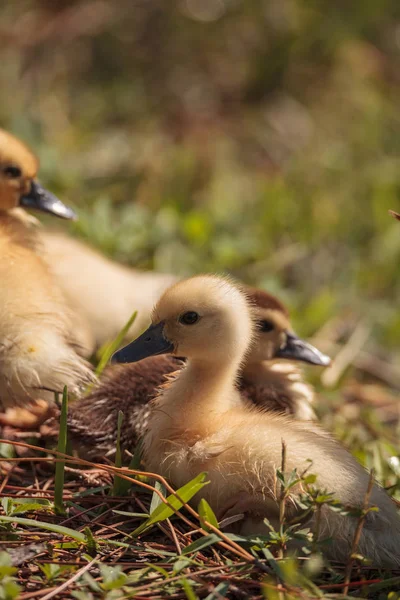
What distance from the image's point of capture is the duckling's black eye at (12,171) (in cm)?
217

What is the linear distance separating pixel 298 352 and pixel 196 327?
483mm

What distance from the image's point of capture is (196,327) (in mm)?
1685

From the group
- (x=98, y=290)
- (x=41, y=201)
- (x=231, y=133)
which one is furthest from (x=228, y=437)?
(x=231, y=133)

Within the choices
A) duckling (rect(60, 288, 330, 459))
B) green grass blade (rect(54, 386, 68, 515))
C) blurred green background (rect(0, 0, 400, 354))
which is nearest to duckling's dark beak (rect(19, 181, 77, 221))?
blurred green background (rect(0, 0, 400, 354))

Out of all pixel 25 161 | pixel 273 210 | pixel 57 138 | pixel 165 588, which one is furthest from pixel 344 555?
pixel 57 138

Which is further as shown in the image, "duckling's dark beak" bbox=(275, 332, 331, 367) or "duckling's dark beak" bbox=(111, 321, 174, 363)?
"duckling's dark beak" bbox=(275, 332, 331, 367)

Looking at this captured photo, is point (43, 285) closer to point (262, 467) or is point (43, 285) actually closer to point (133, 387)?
point (133, 387)

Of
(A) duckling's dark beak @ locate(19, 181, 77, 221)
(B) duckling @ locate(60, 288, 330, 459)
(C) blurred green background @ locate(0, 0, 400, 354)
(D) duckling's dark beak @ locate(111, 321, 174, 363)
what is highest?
(D) duckling's dark beak @ locate(111, 321, 174, 363)

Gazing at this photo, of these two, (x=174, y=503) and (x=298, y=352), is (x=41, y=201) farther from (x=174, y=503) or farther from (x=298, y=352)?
(x=174, y=503)

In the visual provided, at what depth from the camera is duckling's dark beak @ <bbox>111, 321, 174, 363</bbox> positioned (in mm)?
1665

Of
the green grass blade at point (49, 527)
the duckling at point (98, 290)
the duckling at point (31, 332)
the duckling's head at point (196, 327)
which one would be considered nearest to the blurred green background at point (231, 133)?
the duckling at point (98, 290)

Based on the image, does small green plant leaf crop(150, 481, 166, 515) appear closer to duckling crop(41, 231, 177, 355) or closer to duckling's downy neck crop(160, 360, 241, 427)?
duckling's downy neck crop(160, 360, 241, 427)

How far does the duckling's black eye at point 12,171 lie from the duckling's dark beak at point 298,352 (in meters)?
0.84

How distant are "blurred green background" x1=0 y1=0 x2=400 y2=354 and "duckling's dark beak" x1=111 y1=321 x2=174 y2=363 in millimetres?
981
